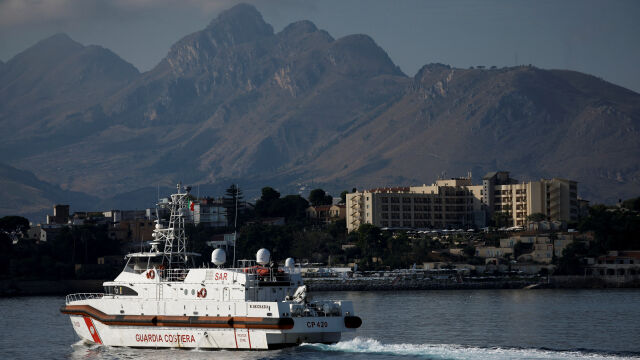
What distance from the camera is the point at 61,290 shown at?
131 meters

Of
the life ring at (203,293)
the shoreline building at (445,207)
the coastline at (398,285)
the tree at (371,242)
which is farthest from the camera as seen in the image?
the shoreline building at (445,207)

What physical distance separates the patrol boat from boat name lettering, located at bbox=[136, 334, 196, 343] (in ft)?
0.17

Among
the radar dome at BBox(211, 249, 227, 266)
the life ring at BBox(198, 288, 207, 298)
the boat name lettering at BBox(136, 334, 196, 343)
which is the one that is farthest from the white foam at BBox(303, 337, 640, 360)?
the radar dome at BBox(211, 249, 227, 266)

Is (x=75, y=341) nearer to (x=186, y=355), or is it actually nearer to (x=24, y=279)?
(x=186, y=355)

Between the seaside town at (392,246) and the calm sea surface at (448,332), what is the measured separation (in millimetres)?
24348

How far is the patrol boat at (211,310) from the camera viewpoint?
52062mm

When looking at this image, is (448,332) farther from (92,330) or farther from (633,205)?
(633,205)

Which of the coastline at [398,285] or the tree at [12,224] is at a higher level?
the tree at [12,224]

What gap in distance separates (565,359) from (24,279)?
96025 mm

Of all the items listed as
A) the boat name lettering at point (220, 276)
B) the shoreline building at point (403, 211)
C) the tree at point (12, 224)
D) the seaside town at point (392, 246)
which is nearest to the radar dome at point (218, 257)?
the boat name lettering at point (220, 276)

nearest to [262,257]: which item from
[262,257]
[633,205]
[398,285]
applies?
[262,257]

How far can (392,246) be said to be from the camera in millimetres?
149875

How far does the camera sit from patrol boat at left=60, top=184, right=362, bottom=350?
2050 inches

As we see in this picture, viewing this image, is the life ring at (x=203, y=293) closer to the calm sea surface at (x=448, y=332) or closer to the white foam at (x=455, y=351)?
the calm sea surface at (x=448, y=332)
